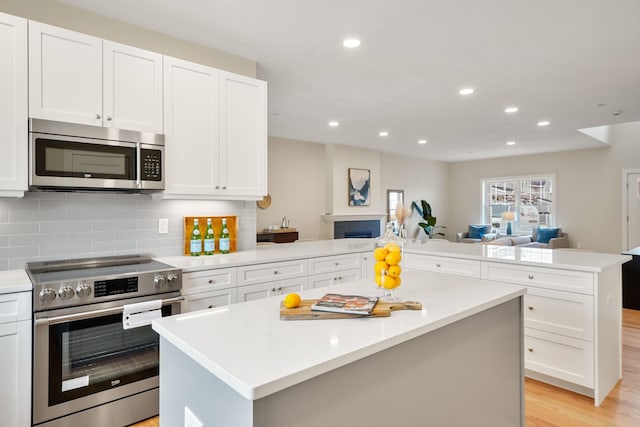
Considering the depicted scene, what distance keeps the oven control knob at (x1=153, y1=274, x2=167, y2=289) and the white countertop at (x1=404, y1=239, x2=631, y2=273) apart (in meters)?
2.21

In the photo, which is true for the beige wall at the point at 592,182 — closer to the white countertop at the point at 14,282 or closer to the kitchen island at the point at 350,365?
the kitchen island at the point at 350,365

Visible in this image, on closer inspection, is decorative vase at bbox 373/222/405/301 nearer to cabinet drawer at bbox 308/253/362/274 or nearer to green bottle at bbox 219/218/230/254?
cabinet drawer at bbox 308/253/362/274

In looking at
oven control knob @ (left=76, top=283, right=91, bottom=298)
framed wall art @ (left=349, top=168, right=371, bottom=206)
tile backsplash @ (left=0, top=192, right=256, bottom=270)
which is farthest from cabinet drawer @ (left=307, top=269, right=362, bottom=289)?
framed wall art @ (left=349, top=168, right=371, bottom=206)

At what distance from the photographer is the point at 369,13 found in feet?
8.30

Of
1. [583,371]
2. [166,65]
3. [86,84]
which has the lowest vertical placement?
[583,371]

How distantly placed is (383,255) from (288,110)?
3821 mm

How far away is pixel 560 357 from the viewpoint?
271 cm

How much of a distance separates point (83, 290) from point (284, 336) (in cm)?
143

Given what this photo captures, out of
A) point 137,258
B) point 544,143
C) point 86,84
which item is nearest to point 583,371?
point 137,258

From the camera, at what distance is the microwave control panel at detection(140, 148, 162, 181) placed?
2.55m

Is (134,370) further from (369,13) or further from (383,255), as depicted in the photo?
(369,13)

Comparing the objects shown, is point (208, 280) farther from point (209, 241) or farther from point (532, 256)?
point (532, 256)

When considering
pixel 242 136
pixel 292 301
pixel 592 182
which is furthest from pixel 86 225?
pixel 592 182

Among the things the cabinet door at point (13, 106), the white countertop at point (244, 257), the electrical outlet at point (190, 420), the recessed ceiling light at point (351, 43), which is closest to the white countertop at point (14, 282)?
the cabinet door at point (13, 106)
